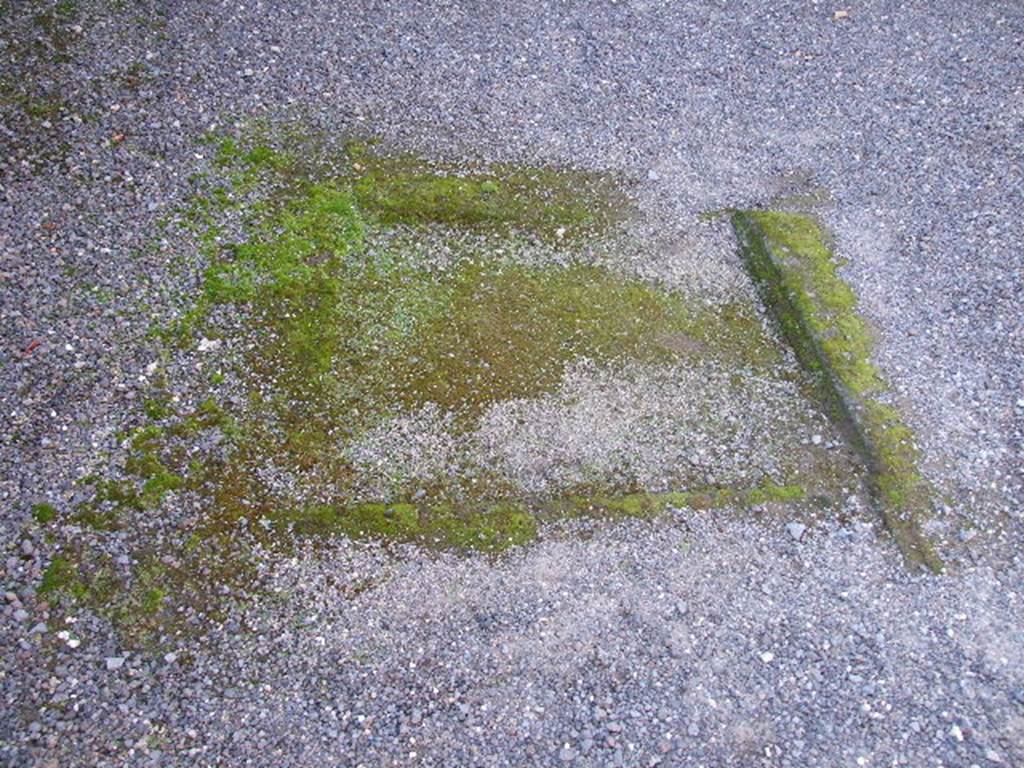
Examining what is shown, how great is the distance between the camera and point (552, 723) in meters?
3.73

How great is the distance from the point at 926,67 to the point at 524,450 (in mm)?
4740

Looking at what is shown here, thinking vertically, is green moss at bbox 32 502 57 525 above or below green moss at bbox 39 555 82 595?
above

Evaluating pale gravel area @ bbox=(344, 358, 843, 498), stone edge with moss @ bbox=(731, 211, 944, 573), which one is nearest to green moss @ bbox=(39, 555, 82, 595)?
pale gravel area @ bbox=(344, 358, 843, 498)

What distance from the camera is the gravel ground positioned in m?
3.72

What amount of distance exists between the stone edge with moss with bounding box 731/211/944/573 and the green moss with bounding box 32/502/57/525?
386cm

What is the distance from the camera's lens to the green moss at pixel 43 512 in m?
4.22

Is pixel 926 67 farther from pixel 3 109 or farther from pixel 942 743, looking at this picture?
pixel 3 109

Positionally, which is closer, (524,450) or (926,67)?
(524,450)

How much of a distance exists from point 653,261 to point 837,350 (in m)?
1.20

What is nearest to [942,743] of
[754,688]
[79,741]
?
[754,688]

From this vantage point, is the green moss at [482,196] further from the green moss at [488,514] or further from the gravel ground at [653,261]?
the green moss at [488,514]

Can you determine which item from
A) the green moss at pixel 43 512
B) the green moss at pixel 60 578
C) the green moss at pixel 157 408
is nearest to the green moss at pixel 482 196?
the green moss at pixel 157 408

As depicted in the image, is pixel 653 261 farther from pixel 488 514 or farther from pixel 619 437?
pixel 488 514

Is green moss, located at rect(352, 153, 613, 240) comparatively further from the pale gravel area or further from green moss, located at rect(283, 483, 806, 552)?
green moss, located at rect(283, 483, 806, 552)
